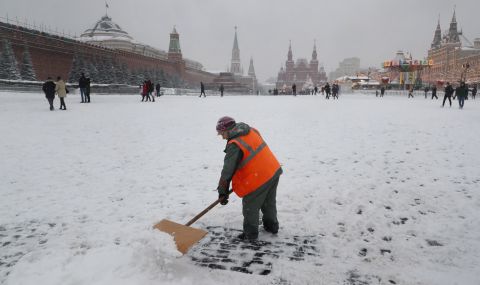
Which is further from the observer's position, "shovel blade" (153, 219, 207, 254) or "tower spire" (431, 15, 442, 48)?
"tower spire" (431, 15, 442, 48)

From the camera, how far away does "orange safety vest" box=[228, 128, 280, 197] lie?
11.8 ft

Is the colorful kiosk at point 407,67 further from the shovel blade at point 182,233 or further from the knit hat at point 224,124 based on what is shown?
the shovel blade at point 182,233

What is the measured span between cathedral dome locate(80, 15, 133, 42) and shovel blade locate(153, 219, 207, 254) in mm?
93900

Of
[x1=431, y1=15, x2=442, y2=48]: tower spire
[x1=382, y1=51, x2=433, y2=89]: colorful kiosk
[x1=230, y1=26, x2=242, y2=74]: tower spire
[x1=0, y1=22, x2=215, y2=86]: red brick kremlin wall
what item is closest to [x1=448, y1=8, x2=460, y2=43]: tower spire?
[x1=431, y1=15, x2=442, y2=48]: tower spire

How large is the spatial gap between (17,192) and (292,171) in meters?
4.67

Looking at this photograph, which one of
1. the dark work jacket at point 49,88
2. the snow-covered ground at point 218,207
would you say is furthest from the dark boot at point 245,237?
the dark work jacket at point 49,88

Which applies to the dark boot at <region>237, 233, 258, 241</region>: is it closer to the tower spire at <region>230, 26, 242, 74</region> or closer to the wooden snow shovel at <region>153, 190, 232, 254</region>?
the wooden snow shovel at <region>153, 190, 232, 254</region>


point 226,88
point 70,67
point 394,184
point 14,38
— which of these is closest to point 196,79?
point 226,88

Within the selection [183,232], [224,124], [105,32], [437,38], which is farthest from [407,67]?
[437,38]

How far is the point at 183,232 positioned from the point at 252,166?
1136 mm

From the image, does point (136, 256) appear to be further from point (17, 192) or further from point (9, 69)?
point (9, 69)

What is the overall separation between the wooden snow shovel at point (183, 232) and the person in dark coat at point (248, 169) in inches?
9.8

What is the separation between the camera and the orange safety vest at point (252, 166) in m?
3.60

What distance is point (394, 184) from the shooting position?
5695 mm
